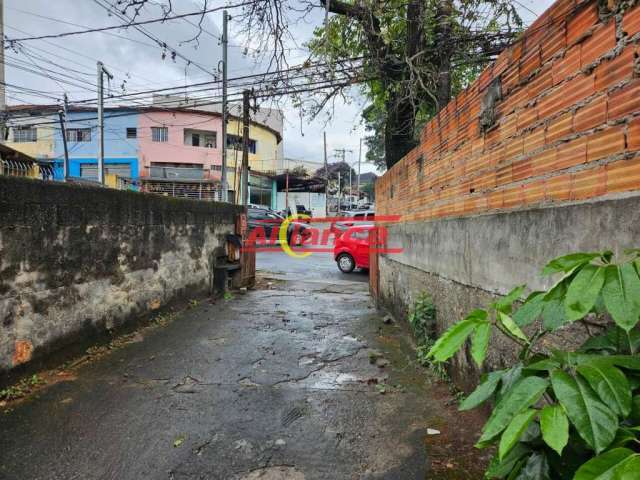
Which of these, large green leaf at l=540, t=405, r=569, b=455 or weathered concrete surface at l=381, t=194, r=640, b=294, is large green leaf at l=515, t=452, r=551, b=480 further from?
weathered concrete surface at l=381, t=194, r=640, b=294

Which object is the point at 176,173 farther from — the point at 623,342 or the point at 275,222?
the point at 623,342

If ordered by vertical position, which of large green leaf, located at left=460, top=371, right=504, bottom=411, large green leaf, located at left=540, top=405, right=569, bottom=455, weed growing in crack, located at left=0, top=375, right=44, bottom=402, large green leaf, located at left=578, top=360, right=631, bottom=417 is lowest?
weed growing in crack, located at left=0, top=375, right=44, bottom=402

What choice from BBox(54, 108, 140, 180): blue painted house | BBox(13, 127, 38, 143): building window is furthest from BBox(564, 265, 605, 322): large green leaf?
BBox(13, 127, 38, 143): building window

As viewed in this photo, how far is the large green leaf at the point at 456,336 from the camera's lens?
3.51ft

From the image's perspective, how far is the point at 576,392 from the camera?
87cm

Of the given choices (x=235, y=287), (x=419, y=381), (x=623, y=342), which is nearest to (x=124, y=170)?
(x=235, y=287)

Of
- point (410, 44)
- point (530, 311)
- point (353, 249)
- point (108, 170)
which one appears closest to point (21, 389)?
point (530, 311)

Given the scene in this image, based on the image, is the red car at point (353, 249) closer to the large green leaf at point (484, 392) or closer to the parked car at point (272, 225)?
the parked car at point (272, 225)

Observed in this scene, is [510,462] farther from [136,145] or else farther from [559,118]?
[136,145]

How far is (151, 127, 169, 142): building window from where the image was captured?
92.7ft

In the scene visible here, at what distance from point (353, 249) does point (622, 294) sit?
10.8m

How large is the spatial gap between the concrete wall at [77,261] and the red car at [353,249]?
5958mm

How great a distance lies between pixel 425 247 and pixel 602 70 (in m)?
2.89

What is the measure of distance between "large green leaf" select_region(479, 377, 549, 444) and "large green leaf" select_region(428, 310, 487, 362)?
0.17 meters
